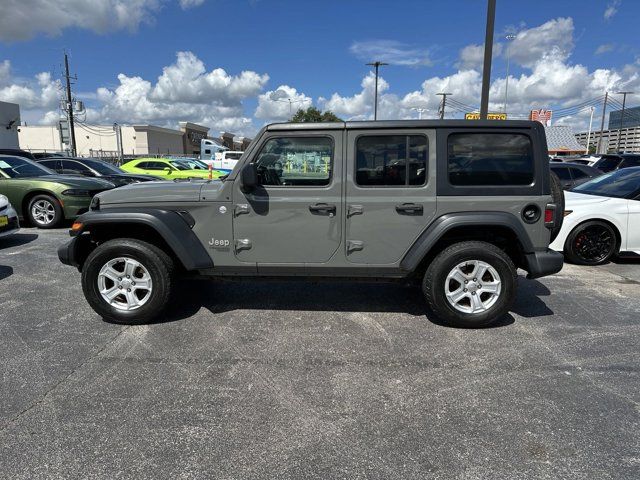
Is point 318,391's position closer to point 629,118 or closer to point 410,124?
point 410,124

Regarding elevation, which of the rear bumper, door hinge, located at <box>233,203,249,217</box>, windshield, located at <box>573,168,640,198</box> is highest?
windshield, located at <box>573,168,640,198</box>

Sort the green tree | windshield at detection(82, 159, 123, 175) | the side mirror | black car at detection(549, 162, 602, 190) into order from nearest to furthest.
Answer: the side mirror → black car at detection(549, 162, 602, 190) → windshield at detection(82, 159, 123, 175) → the green tree

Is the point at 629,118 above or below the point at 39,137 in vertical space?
above

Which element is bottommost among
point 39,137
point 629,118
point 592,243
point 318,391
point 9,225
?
point 318,391

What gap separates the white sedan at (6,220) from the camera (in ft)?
22.7

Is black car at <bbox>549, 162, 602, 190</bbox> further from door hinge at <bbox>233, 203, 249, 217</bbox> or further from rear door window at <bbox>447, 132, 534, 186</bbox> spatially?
door hinge at <bbox>233, 203, 249, 217</bbox>

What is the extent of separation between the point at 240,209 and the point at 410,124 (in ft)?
5.51

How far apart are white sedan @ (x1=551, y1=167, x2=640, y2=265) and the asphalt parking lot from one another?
5.92 ft

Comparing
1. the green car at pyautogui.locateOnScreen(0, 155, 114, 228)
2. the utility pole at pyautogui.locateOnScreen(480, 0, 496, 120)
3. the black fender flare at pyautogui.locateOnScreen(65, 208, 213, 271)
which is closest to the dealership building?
the green car at pyautogui.locateOnScreen(0, 155, 114, 228)

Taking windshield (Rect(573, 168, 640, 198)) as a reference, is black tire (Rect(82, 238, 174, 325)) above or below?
below

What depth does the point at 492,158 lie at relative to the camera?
3859 millimetres

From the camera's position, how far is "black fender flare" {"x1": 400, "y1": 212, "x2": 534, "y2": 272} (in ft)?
12.4

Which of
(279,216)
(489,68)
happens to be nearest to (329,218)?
(279,216)

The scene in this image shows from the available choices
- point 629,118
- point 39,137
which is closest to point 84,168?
point 39,137
